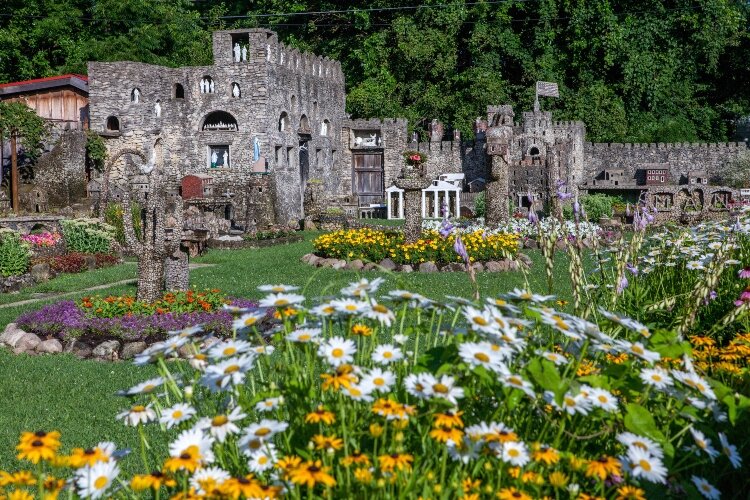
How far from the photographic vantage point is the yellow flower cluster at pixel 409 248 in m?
17.8

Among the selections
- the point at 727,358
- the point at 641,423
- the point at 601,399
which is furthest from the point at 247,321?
the point at 727,358

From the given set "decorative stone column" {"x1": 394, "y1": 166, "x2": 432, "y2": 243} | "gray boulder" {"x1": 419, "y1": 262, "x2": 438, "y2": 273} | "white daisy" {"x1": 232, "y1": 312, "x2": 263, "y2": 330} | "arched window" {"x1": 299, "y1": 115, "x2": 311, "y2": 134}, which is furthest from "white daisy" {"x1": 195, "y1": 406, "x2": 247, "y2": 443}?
"arched window" {"x1": 299, "y1": 115, "x2": 311, "y2": 134}

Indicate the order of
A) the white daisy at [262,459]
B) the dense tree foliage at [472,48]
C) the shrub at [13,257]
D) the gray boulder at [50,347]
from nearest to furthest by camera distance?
1. the white daisy at [262,459]
2. the gray boulder at [50,347]
3. the shrub at [13,257]
4. the dense tree foliage at [472,48]

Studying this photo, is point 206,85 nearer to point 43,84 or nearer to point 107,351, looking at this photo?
point 43,84

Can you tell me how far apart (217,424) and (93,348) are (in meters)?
7.89

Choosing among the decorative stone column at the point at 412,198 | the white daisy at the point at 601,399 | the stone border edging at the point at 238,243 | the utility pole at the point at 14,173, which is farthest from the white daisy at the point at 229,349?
the utility pole at the point at 14,173

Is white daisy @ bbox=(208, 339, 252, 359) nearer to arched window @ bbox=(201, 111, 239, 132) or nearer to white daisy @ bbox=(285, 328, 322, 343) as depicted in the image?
white daisy @ bbox=(285, 328, 322, 343)

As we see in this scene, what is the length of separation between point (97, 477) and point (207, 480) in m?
0.40

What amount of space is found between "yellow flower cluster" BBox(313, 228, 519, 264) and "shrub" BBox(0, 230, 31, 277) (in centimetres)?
607

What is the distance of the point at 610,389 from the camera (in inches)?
A: 147

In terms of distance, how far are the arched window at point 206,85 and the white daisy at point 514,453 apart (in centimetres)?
3192

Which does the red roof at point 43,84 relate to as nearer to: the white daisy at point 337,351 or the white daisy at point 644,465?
the white daisy at point 337,351

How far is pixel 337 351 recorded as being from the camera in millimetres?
3400

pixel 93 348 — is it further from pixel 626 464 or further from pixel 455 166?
pixel 455 166
